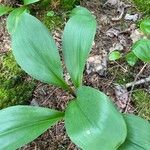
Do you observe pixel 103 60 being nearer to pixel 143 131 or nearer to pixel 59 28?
pixel 59 28

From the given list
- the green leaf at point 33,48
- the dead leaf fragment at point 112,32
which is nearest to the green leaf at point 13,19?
the green leaf at point 33,48

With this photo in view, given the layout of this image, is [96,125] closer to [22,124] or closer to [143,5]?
[22,124]

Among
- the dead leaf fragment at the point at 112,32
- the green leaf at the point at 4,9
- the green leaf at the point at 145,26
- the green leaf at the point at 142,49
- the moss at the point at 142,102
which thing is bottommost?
the moss at the point at 142,102

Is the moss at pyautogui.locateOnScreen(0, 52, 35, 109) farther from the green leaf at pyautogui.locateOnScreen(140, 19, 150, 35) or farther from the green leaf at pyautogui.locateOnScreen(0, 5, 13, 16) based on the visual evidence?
the green leaf at pyautogui.locateOnScreen(140, 19, 150, 35)

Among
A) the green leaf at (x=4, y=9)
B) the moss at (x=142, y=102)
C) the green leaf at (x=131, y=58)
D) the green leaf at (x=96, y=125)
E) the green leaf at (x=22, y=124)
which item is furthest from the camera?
the green leaf at (x=4, y=9)

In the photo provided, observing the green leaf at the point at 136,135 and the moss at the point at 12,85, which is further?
the moss at the point at 12,85

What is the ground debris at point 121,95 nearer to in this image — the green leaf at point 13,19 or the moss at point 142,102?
the moss at point 142,102

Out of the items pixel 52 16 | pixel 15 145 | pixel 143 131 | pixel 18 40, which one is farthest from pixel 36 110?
pixel 52 16

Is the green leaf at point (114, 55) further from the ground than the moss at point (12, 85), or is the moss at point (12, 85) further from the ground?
the green leaf at point (114, 55)
